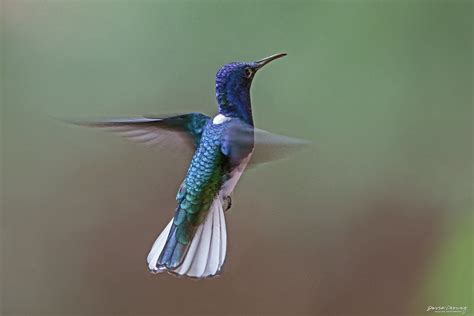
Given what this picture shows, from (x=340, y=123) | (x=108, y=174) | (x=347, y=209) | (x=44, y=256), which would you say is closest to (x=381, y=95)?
(x=340, y=123)

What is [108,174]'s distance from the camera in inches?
51.7

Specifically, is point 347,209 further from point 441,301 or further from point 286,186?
point 441,301

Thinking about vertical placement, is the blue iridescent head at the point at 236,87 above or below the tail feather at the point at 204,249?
above

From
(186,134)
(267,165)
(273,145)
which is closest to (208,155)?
(186,134)

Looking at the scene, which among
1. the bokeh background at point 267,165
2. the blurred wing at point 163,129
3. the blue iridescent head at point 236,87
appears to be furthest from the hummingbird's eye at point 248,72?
the bokeh background at point 267,165

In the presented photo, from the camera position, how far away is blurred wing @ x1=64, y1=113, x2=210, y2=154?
650 millimetres

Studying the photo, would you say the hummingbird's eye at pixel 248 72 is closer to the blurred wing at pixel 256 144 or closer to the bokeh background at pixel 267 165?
the blurred wing at pixel 256 144

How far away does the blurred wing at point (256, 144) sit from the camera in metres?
0.55

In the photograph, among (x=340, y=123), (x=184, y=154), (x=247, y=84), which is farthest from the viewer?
(x=340, y=123)

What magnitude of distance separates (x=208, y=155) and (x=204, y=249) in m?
0.12

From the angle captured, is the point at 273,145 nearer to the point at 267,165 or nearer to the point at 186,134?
the point at 186,134

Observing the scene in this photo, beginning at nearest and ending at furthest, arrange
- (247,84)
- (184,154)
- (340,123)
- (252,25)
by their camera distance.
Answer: (247,84), (184,154), (252,25), (340,123)

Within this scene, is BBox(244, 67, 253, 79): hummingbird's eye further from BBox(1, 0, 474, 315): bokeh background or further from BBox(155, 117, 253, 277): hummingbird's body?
BBox(1, 0, 474, 315): bokeh background

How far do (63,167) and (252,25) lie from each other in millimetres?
548
